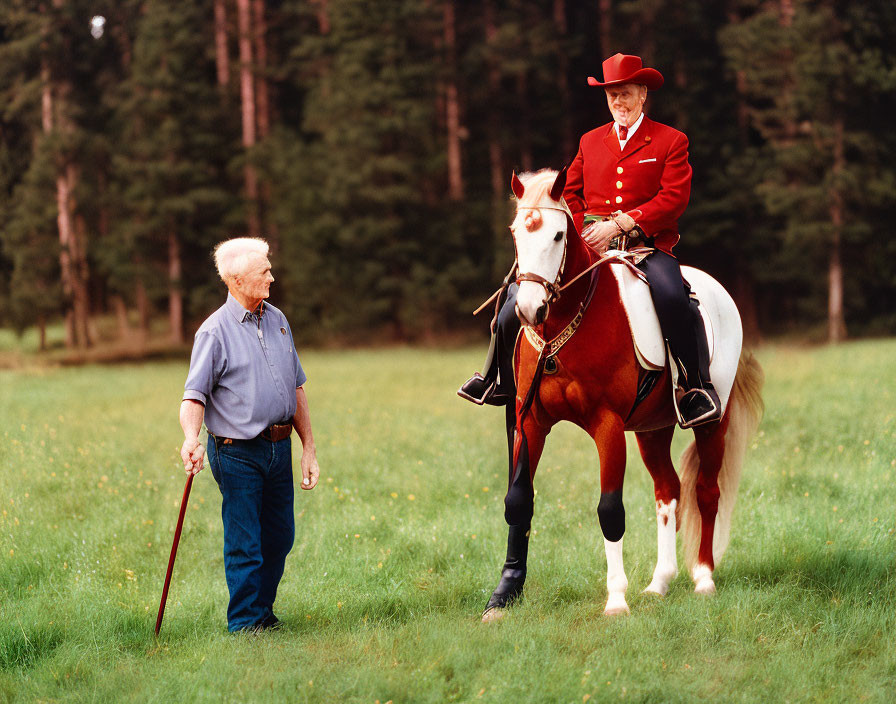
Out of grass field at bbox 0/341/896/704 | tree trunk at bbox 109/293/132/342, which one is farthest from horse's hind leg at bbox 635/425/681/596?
tree trunk at bbox 109/293/132/342

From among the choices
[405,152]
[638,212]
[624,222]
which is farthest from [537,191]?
[405,152]

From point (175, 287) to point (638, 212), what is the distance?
28.2 m

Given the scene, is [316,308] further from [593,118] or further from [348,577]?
[348,577]

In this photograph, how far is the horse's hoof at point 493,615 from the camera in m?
5.96

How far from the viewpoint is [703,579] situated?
6617 mm

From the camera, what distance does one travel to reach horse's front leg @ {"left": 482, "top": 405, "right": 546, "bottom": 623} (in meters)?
6.04

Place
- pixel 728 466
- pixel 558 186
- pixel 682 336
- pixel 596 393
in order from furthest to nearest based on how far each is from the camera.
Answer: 1. pixel 728 466
2. pixel 682 336
3. pixel 596 393
4. pixel 558 186

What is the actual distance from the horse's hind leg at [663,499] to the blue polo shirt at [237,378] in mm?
2761

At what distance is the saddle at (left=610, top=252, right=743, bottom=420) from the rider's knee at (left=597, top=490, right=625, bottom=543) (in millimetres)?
870

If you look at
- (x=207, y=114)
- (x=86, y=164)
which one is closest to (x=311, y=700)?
(x=207, y=114)

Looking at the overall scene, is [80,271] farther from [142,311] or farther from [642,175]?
[642,175]

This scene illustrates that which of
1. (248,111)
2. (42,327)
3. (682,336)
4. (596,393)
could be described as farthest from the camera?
(248,111)

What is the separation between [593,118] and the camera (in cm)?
3756

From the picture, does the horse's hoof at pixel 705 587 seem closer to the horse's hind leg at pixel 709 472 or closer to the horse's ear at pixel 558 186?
the horse's hind leg at pixel 709 472
